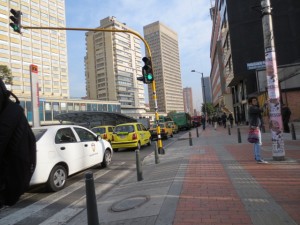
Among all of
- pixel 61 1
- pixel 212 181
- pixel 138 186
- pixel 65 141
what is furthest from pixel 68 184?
pixel 61 1

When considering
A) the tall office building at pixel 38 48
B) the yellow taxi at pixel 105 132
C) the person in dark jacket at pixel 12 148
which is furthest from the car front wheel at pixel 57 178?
the tall office building at pixel 38 48

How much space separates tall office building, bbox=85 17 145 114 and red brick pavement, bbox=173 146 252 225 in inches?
5059

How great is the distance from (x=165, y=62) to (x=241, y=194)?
124 metres

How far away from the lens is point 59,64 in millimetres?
126500

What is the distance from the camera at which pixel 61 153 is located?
830cm

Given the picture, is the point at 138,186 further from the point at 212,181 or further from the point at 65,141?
the point at 65,141

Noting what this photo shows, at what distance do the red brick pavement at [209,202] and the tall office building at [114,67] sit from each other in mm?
128489

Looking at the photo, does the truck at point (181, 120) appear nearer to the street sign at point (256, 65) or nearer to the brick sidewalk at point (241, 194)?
the street sign at point (256, 65)

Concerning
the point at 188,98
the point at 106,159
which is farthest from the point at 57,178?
the point at 188,98

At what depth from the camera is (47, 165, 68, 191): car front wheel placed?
777 cm

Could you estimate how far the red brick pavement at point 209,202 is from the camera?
442 cm

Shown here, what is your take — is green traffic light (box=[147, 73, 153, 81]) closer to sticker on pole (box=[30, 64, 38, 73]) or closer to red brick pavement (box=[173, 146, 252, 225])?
red brick pavement (box=[173, 146, 252, 225])

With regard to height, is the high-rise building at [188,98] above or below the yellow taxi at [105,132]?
above

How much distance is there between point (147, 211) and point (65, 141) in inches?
172
